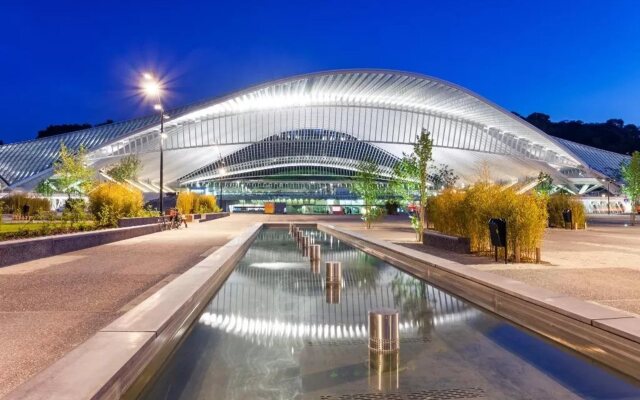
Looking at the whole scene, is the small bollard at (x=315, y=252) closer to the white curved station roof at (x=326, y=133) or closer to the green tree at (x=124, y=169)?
the white curved station roof at (x=326, y=133)

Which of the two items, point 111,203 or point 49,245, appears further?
point 111,203

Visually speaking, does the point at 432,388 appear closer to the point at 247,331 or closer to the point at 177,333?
the point at 247,331

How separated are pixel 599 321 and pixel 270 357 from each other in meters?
3.37

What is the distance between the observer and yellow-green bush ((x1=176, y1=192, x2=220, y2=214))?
4081cm

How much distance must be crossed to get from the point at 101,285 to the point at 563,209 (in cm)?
2614

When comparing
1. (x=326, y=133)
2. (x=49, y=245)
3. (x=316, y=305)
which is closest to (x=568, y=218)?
(x=316, y=305)

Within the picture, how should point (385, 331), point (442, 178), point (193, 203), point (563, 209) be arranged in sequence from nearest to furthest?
1. point (385, 331)
2. point (563, 209)
3. point (193, 203)
4. point (442, 178)

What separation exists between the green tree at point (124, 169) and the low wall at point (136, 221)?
32042 mm

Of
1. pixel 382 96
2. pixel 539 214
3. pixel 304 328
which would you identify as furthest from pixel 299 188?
pixel 304 328

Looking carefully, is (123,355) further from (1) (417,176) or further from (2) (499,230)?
(1) (417,176)

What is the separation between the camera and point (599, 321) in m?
5.07

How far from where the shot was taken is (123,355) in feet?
13.3

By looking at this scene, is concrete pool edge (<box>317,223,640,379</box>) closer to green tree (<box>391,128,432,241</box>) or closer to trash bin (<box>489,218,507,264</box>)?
trash bin (<box>489,218,507,264</box>)

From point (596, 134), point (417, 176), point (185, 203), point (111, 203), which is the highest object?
point (596, 134)
